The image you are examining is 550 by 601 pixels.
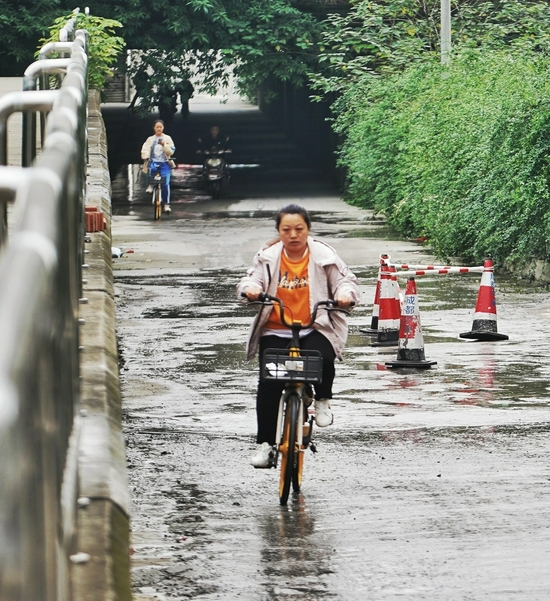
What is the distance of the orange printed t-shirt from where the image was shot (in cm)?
738

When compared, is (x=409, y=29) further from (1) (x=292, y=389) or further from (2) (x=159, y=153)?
(1) (x=292, y=389)

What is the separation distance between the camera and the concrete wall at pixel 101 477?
118 inches

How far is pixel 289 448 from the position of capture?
23.0 ft

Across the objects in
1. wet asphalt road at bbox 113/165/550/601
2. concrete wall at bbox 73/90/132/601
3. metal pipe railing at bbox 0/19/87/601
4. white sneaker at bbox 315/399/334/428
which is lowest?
wet asphalt road at bbox 113/165/550/601

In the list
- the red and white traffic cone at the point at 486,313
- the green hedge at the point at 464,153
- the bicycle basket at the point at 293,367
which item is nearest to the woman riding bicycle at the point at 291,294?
the bicycle basket at the point at 293,367

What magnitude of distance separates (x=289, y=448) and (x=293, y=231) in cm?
116

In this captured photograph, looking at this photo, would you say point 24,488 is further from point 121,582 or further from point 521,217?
point 521,217

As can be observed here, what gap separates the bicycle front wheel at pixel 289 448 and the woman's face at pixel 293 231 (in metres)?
0.80

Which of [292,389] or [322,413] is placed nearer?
[292,389]

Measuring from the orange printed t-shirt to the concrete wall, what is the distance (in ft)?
3.29

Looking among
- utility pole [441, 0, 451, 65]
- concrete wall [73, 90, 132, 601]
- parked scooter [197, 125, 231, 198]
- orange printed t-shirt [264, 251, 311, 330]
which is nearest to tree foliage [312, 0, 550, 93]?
utility pole [441, 0, 451, 65]

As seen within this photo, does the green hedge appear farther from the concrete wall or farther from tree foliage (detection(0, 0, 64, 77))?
the concrete wall

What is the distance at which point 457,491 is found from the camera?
7.21 meters

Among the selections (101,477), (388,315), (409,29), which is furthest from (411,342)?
(409,29)
